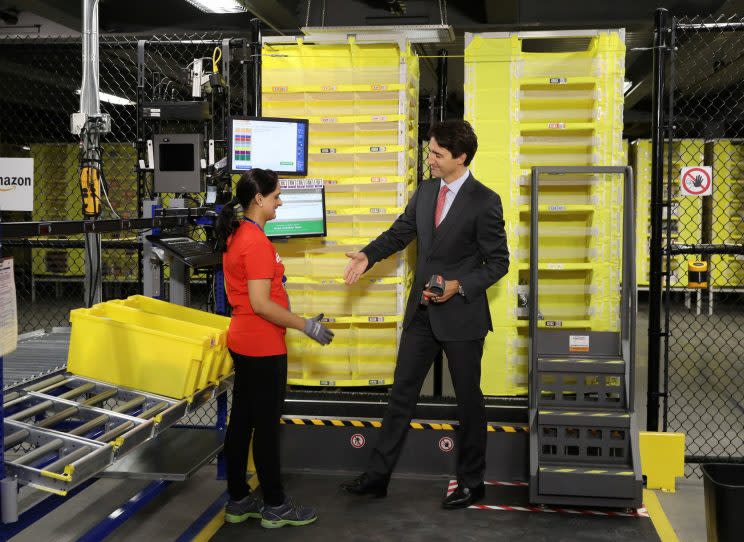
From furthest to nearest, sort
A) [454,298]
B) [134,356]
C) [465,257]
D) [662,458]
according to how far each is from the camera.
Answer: [662,458], [465,257], [454,298], [134,356]

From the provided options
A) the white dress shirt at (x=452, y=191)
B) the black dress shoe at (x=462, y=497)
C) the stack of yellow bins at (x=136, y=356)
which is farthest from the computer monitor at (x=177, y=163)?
the black dress shoe at (x=462, y=497)

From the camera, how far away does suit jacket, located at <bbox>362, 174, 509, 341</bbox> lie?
4.12 meters

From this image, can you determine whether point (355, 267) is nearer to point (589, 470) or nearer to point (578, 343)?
point (578, 343)

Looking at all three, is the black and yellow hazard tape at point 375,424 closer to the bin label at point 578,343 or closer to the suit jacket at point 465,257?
the bin label at point 578,343

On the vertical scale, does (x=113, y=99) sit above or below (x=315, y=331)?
above

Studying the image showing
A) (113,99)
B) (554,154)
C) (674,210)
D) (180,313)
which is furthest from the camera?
(113,99)

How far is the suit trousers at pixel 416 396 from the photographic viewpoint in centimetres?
419

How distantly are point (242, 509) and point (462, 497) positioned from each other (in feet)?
3.96

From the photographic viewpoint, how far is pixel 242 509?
4.05 metres

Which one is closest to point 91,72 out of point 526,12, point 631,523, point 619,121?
point 619,121

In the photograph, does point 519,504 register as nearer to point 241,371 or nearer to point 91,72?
point 241,371

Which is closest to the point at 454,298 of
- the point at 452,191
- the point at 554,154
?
the point at 452,191

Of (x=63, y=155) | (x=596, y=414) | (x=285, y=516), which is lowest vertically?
(x=285, y=516)

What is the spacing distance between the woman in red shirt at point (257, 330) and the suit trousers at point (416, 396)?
25.2 inches
